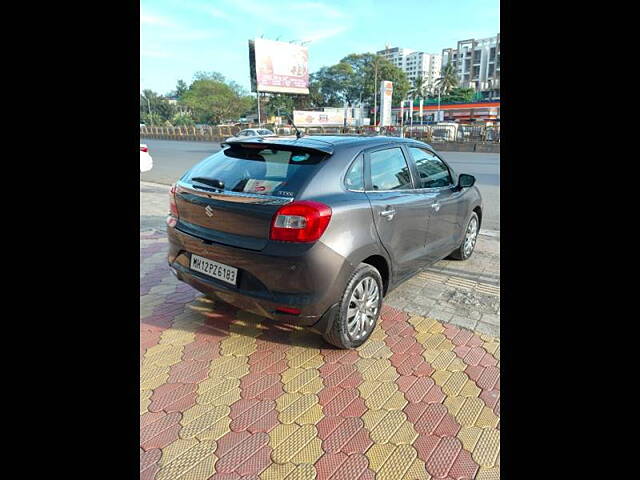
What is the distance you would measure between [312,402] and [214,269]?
1108 millimetres

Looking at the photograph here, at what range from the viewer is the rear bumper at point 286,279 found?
8.43 feet

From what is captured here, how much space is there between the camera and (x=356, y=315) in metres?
2.98

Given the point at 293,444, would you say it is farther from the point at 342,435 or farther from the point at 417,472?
the point at 417,472

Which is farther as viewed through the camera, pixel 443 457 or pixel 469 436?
pixel 469 436

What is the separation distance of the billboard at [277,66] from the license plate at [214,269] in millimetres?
46376

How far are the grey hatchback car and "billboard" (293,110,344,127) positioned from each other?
43.6 metres

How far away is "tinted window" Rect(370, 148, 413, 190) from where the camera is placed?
126 inches

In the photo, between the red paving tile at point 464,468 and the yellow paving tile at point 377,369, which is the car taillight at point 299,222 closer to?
the yellow paving tile at point 377,369

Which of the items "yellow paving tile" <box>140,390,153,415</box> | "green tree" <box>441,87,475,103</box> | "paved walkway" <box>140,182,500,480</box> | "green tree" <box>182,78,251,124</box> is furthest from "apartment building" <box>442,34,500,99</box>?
"yellow paving tile" <box>140,390,153,415</box>

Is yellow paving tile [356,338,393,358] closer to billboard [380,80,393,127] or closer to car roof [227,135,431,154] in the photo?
car roof [227,135,431,154]

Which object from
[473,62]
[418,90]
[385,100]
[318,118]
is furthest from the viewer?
[473,62]

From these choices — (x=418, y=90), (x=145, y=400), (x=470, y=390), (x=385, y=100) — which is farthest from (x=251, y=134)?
(x=418, y=90)
